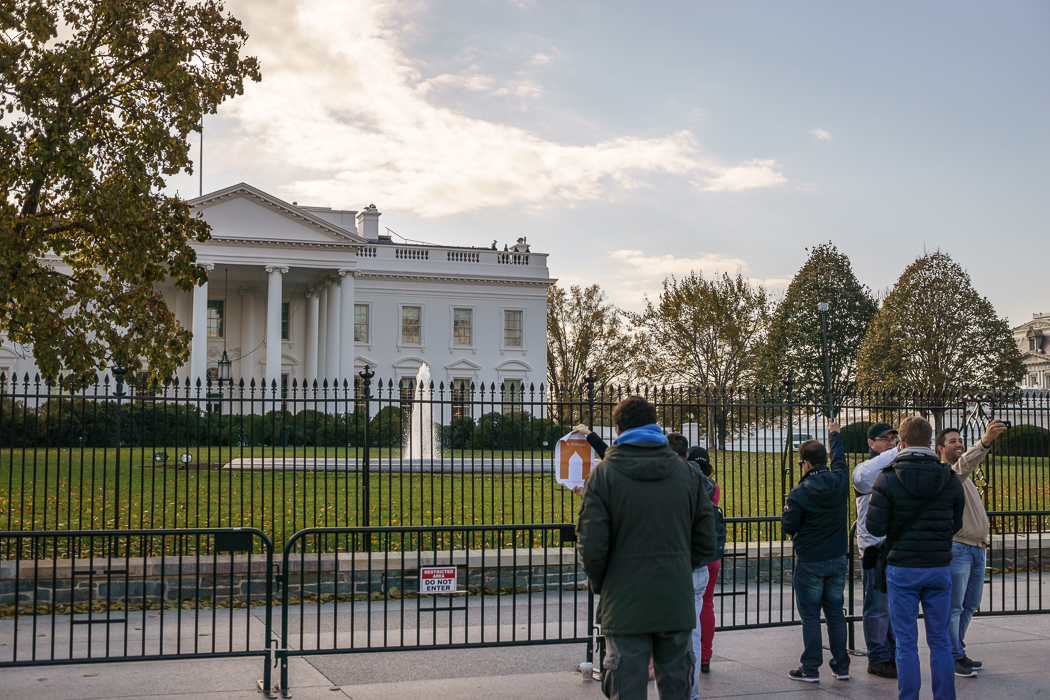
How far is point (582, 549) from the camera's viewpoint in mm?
4496

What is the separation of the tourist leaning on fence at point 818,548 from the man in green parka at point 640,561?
2.35 m

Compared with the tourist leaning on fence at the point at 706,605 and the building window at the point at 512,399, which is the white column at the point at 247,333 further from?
the tourist leaning on fence at the point at 706,605

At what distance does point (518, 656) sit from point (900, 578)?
3.05m

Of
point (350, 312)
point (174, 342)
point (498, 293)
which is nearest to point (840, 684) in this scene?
point (174, 342)

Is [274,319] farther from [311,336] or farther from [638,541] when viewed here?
[638,541]

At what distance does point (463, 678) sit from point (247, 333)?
43396mm

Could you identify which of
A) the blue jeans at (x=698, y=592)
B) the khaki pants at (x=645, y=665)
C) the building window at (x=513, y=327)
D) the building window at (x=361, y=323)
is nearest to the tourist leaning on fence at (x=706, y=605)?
the blue jeans at (x=698, y=592)

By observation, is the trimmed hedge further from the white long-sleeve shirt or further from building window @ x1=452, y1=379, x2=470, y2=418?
building window @ x1=452, y1=379, x2=470, y2=418

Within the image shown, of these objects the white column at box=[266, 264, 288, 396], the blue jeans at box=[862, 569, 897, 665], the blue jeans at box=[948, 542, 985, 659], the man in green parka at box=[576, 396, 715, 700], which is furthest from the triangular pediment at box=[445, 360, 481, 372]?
the man in green parka at box=[576, 396, 715, 700]

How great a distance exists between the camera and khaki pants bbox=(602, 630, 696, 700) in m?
4.39

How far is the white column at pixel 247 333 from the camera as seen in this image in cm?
4741

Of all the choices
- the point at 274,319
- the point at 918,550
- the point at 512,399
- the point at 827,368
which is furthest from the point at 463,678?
the point at 274,319

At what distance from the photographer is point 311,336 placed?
47344 millimetres

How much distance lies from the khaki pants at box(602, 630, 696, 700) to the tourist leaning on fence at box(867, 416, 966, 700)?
1.89 metres
